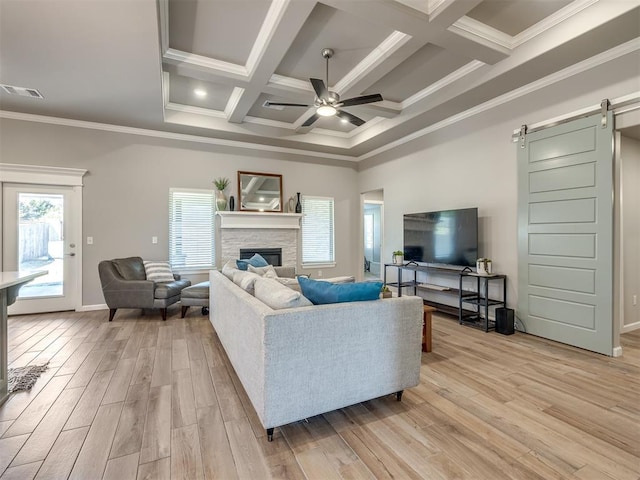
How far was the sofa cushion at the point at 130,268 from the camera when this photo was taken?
469 centimetres

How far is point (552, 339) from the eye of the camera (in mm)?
3666

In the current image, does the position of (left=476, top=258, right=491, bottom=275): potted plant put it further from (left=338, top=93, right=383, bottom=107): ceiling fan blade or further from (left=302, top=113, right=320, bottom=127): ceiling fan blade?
(left=302, top=113, right=320, bottom=127): ceiling fan blade

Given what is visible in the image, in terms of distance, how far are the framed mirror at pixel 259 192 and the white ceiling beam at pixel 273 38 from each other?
2.03 m

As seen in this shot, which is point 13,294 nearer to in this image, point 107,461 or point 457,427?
point 107,461

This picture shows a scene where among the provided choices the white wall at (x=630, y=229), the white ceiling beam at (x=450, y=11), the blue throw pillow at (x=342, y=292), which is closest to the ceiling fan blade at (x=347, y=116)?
the white ceiling beam at (x=450, y=11)

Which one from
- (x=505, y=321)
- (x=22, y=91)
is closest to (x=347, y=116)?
(x=505, y=321)

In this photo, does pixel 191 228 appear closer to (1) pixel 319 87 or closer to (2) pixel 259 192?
(2) pixel 259 192

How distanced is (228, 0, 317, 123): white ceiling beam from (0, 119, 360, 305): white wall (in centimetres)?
197

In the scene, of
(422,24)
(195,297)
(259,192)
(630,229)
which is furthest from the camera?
(259,192)

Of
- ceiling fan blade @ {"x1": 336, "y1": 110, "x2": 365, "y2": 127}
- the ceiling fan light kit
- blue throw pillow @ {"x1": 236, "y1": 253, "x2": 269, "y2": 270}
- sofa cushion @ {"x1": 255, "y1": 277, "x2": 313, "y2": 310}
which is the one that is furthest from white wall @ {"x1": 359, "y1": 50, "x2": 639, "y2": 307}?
sofa cushion @ {"x1": 255, "y1": 277, "x2": 313, "y2": 310}

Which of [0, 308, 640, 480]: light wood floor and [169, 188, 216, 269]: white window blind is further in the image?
[169, 188, 216, 269]: white window blind

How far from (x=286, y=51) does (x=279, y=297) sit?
2764 millimetres

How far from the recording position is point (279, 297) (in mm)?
2027

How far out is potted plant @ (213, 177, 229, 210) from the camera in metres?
5.80
